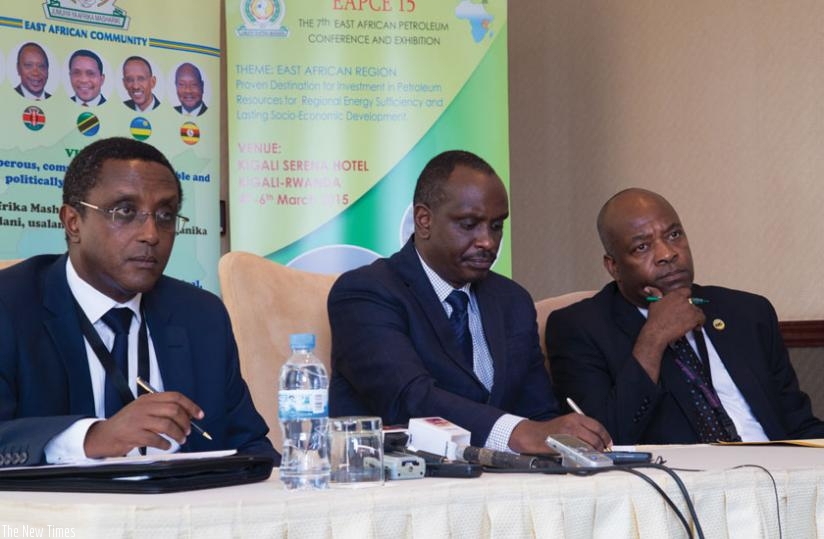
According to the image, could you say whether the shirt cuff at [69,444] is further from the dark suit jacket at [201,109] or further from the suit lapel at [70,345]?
the dark suit jacket at [201,109]

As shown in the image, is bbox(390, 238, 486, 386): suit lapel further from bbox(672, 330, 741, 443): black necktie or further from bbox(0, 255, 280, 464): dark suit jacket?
bbox(672, 330, 741, 443): black necktie

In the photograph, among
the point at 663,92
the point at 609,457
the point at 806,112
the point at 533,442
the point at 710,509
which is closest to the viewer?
the point at 710,509

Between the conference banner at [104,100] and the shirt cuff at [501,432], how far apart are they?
262 centimetres

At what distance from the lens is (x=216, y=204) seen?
4.95m

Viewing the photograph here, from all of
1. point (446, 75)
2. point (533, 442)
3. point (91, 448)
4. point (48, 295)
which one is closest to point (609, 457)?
point (533, 442)

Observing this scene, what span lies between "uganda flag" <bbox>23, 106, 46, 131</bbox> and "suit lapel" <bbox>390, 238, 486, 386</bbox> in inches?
78.2

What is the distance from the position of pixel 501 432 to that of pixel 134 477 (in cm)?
106

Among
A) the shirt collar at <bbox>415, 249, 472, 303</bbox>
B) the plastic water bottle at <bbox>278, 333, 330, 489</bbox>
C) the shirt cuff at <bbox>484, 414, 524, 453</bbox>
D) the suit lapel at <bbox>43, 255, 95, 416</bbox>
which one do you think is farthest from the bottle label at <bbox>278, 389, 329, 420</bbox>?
the shirt collar at <bbox>415, 249, 472, 303</bbox>

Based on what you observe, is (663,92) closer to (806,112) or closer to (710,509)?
(806,112)

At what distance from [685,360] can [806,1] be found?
2244 mm

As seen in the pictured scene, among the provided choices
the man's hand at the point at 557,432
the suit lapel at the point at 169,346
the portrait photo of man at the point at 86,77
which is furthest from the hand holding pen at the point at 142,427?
the portrait photo of man at the point at 86,77

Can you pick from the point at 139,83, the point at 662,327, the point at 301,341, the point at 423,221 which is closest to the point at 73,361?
the point at 301,341

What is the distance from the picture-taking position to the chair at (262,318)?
3.09 m

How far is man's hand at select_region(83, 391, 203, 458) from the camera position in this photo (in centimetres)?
199
